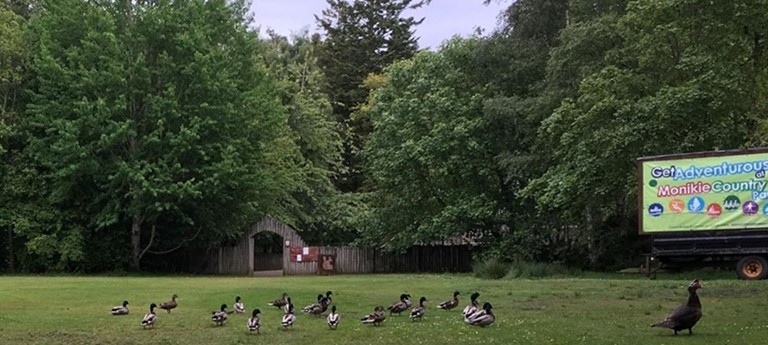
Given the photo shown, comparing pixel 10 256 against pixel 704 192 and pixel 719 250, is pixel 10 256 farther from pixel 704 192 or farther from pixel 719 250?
Answer: pixel 719 250

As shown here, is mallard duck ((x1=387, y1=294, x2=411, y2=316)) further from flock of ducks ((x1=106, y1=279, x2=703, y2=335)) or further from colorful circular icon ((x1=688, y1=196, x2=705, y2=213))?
colorful circular icon ((x1=688, y1=196, x2=705, y2=213))

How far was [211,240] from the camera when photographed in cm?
4644

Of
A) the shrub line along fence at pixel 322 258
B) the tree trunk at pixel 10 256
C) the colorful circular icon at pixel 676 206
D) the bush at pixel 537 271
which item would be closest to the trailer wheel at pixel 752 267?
the colorful circular icon at pixel 676 206

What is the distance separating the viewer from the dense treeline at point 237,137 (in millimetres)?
38156

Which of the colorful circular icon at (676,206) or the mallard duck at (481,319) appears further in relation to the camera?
the colorful circular icon at (676,206)

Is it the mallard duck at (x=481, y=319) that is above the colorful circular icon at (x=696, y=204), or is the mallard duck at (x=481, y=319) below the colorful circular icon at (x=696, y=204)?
below

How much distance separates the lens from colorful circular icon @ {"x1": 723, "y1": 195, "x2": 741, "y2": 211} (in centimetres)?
2735

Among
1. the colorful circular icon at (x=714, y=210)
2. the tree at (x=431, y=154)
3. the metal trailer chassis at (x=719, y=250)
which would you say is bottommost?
the metal trailer chassis at (x=719, y=250)

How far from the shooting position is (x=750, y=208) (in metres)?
27.1

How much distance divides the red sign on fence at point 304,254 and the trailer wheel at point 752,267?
2390cm

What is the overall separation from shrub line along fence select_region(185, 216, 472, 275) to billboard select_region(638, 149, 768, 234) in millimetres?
18690

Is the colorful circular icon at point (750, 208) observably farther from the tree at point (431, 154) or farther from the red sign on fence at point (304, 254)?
the red sign on fence at point (304, 254)

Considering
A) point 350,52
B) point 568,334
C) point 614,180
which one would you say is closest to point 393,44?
point 350,52

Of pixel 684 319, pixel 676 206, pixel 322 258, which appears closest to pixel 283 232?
pixel 322 258
